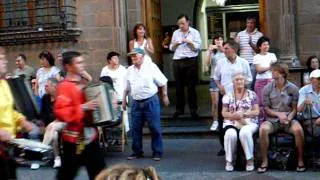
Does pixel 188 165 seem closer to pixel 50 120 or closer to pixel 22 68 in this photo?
pixel 50 120

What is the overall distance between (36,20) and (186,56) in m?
3.35

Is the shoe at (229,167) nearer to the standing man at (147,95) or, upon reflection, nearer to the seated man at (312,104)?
the seated man at (312,104)

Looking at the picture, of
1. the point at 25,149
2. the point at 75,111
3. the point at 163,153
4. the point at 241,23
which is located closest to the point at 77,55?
the point at 75,111

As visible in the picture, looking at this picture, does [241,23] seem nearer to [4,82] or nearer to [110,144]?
[110,144]

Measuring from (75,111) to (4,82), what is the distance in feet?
2.72

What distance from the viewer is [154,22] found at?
46.3 ft

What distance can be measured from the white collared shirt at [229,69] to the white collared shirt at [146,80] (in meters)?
0.92

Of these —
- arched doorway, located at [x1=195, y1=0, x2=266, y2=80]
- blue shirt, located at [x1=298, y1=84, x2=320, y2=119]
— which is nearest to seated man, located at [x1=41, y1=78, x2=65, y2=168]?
blue shirt, located at [x1=298, y1=84, x2=320, y2=119]

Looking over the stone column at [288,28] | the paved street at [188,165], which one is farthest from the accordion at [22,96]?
the stone column at [288,28]

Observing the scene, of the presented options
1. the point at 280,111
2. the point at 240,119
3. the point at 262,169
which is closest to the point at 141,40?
the point at 240,119

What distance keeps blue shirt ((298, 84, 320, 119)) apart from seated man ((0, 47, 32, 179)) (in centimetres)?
457

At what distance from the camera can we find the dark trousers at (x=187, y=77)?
12.3 m

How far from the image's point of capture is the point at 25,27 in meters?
13.7

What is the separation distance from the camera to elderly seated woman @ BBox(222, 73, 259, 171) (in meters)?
9.31
